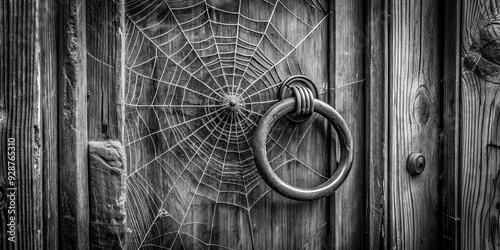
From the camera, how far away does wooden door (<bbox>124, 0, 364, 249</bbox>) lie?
3.61 ft

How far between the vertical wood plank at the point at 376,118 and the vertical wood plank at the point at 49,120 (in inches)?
39.3

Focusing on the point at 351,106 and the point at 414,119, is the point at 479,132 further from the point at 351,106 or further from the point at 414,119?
the point at 351,106

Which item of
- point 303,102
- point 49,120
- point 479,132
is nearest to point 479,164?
point 479,132

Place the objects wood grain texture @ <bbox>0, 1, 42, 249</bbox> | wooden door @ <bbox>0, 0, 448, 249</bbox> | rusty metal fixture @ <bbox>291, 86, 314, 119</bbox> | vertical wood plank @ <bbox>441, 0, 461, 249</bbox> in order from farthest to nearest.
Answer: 1. vertical wood plank @ <bbox>441, 0, 461, 249</bbox>
2. rusty metal fixture @ <bbox>291, 86, 314, 119</bbox>
3. wooden door @ <bbox>0, 0, 448, 249</bbox>
4. wood grain texture @ <bbox>0, 1, 42, 249</bbox>

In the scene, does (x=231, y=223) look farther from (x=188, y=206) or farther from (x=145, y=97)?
(x=145, y=97)

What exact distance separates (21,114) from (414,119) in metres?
1.23

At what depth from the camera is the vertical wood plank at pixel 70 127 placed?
36.1 inches

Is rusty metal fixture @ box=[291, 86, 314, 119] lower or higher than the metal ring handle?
higher

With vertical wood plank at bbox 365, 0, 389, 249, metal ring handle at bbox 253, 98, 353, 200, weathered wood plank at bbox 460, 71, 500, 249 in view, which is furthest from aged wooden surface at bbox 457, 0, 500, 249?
metal ring handle at bbox 253, 98, 353, 200

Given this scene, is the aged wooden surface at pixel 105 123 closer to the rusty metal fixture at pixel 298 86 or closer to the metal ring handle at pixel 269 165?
the metal ring handle at pixel 269 165

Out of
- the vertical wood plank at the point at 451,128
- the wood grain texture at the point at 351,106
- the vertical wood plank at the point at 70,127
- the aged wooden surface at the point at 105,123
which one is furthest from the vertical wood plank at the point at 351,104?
the vertical wood plank at the point at 70,127

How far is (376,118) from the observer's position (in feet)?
4.00

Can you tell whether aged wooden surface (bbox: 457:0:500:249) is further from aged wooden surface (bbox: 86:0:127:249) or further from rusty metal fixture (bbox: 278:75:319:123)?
aged wooden surface (bbox: 86:0:127:249)

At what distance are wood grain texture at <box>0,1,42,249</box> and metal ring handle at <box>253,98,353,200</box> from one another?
59 centimetres
